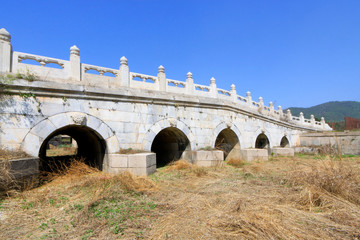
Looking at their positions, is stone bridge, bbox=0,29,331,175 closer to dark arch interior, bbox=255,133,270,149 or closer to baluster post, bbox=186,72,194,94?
baluster post, bbox=186,72,194,94

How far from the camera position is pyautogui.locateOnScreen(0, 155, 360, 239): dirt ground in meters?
3.60

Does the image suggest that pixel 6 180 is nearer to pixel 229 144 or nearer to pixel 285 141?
pixel 229 144

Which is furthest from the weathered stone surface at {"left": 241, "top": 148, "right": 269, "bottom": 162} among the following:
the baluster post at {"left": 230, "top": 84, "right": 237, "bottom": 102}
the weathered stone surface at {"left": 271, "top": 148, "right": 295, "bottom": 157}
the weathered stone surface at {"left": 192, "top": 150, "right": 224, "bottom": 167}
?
the baluster post at {"left": 230, "top": 84, "right": 237, "bottom": 102}

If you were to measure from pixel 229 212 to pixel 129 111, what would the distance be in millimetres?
5560

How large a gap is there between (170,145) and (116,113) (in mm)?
3978

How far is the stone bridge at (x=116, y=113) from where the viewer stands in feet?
21.9

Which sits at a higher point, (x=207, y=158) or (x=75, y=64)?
(x=75, y=64)

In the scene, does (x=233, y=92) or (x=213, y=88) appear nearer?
(x=213, y=88)

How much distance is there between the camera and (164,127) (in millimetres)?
9383

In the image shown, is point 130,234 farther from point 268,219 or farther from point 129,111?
point 129,111

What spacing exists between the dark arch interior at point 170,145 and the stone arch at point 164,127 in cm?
20

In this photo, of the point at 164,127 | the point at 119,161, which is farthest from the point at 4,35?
the point at 164,127

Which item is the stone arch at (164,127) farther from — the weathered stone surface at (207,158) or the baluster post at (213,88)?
the baluster post at (213,88)

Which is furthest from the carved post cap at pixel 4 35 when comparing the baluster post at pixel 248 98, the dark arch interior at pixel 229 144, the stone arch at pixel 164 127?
the baluster post at pixel 248 98
